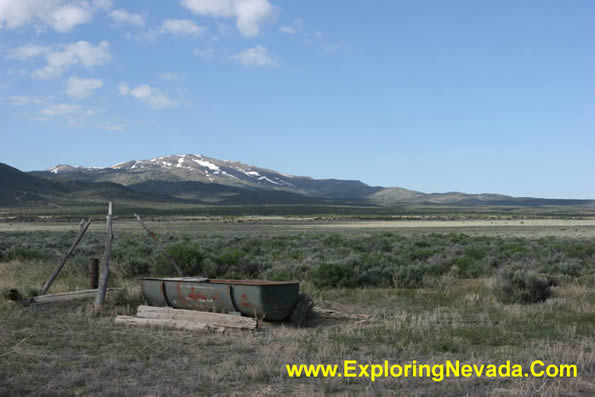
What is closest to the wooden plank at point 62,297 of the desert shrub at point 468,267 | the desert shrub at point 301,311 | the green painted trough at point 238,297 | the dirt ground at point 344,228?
the green painted trough at point 238,297

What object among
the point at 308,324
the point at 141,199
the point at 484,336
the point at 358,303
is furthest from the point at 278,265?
the point at 141,199

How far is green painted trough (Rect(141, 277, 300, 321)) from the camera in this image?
10.9m

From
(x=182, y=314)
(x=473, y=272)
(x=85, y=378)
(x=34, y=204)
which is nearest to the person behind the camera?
(x=85, y=378)

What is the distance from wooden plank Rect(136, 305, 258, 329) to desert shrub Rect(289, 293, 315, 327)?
43.7 inches

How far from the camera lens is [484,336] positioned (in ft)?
30.9

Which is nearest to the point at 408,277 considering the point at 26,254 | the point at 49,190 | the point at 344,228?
the point at 26,254

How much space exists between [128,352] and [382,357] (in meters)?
3.74

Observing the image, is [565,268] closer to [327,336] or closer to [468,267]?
[468,267]

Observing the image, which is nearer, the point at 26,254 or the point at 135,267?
the point at 135,267

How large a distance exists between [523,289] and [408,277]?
3660mm

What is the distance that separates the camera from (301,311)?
37.0ft

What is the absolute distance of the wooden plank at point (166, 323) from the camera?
33.9 ft

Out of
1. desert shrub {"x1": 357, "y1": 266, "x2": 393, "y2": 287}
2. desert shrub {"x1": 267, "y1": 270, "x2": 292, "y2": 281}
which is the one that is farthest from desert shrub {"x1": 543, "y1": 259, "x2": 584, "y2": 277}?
desert shrub {"x1": 267, "y1": 270, "x2": 292, "y2": 281}

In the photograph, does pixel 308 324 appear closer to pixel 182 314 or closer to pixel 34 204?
pixel 182 314
